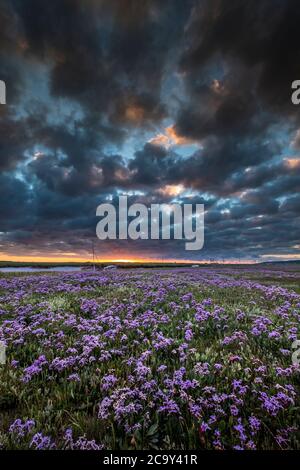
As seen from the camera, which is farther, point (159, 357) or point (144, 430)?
point (159, 357)

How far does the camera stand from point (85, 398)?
4.00m

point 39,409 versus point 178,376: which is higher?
point 178,376

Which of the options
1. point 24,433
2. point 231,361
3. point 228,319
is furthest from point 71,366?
point 228,319

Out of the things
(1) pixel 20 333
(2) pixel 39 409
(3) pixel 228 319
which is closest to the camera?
(2) pixel 39 409

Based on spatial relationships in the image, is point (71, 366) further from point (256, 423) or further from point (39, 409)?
point (256, 423)

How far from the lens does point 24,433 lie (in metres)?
3.07
